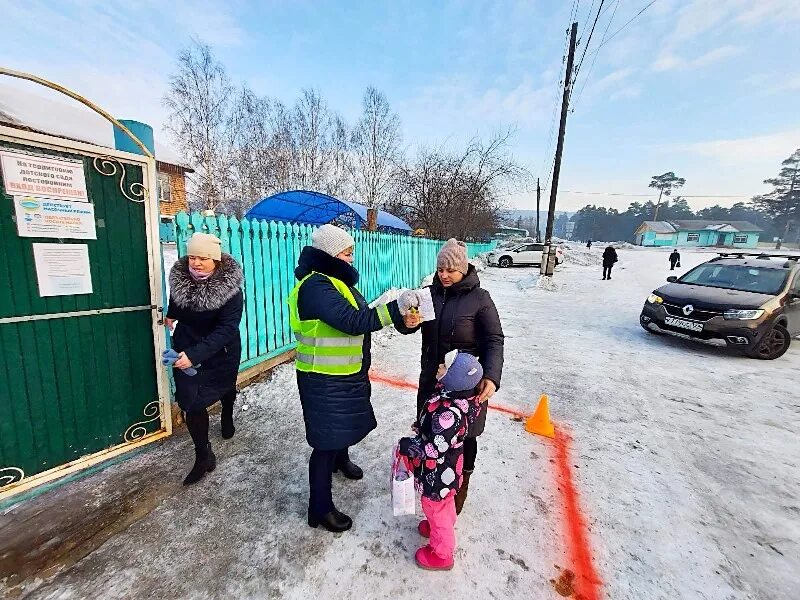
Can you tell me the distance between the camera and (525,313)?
27.5 ft

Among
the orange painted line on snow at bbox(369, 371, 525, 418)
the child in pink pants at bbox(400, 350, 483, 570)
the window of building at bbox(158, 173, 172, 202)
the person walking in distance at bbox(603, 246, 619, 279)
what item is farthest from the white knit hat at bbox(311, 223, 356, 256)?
the window of building at bbox(158, 173, 172, 202)

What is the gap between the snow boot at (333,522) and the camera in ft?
6.69

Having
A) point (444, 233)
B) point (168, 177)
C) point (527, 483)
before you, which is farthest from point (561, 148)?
point (168, 177)

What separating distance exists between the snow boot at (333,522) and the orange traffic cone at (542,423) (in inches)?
74.4

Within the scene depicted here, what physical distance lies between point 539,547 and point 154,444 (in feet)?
9.46

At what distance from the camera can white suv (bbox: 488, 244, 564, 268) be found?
854 inches

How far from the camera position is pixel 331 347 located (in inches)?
73.0

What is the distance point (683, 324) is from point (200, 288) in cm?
669

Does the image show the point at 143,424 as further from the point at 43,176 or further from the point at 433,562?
the point at 433,562

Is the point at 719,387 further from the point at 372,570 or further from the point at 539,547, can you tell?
the point at 372,570

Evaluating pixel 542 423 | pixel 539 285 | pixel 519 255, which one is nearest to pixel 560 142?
pixel 539 285

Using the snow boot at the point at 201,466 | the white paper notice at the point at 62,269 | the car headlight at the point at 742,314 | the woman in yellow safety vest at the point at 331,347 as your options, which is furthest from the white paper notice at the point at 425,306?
the car headlight at the point at 742,314

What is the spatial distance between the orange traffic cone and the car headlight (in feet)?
13.6

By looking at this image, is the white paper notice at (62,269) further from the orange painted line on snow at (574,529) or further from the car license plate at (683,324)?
the car license plate at (683,324)
